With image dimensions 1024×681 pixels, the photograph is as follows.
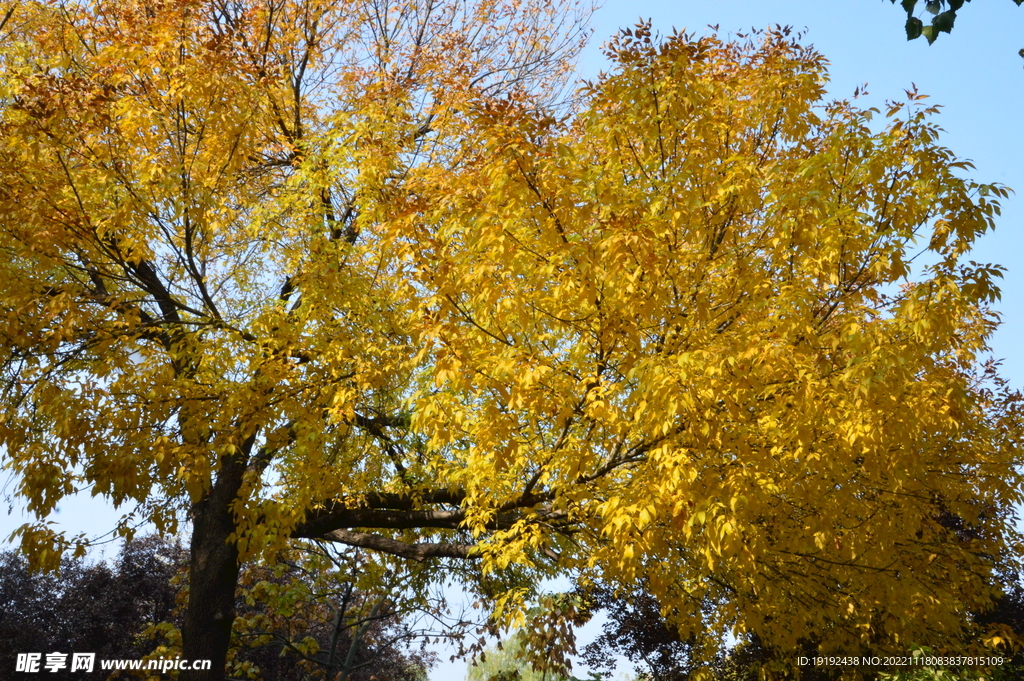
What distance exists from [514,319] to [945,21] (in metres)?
3.68

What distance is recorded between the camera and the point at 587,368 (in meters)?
6.47

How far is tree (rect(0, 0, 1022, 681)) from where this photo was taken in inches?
228

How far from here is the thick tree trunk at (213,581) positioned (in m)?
9.30

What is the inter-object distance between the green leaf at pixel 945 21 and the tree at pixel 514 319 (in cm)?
115

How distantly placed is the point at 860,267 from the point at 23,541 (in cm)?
772

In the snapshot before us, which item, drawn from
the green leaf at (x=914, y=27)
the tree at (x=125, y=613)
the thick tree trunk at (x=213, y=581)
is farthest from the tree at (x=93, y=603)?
the green leaf at (x=914, y=27)

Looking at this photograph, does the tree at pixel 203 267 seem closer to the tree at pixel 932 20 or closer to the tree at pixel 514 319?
the tree at pixel 514 319

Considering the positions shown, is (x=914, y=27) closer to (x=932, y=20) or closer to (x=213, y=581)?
(x=932, y=20)

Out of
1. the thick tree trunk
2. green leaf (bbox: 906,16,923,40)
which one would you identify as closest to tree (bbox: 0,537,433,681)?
the thick tree trunk

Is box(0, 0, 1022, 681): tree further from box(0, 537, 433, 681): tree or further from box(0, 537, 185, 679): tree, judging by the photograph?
box(0, 537, 185, 679): tree

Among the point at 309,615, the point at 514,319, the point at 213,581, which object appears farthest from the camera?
the point at 309,615

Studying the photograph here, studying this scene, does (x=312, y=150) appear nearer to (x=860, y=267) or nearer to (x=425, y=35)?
(x=425, y=35)

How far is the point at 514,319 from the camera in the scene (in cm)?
653

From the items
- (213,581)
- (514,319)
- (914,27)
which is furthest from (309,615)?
(914,27)
